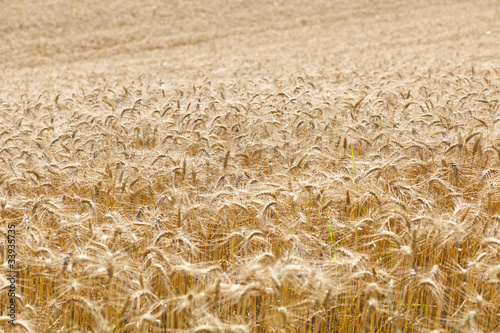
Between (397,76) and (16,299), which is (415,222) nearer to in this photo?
(16,299)

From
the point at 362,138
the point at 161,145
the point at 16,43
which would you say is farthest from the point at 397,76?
the point at 16,43

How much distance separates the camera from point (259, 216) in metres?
2.27

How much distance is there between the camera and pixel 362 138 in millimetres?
3594

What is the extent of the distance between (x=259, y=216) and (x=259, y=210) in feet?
0.67

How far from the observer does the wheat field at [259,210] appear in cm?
190

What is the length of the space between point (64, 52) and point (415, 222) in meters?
20.4

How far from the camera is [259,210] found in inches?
97.3

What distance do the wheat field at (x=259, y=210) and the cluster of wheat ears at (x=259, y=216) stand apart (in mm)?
17

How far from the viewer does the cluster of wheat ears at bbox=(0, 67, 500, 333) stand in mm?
1888

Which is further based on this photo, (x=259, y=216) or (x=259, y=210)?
(x=259, y=210)

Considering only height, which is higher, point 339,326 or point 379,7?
point 379,7

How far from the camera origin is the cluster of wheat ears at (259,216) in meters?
1.89

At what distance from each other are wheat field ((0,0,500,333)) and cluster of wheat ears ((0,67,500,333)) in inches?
0.7

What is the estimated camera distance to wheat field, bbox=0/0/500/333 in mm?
1896
